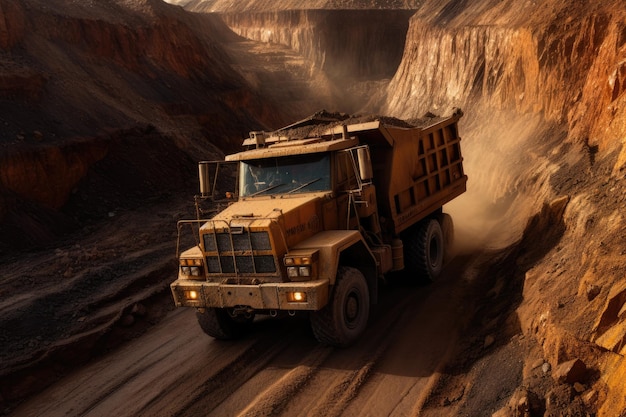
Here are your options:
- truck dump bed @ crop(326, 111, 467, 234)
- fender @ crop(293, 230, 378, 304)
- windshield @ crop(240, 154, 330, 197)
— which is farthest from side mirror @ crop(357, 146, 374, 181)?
truck dump bed @ crop(326, 111, 467, 234)

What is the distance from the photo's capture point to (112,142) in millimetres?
18016

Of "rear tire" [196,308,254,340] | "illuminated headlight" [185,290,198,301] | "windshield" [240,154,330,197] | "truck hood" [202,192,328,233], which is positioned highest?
"windshield" [240,154,330,197]

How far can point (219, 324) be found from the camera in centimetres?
880

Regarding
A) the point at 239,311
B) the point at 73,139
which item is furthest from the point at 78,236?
the point at 239,311

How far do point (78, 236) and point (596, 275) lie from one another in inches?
487

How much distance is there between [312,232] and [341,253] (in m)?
0.60

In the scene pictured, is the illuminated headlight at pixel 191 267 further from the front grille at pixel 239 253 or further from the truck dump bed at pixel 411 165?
the truck dump bed at pixel 411 165

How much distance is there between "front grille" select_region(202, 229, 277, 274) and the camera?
7902mm

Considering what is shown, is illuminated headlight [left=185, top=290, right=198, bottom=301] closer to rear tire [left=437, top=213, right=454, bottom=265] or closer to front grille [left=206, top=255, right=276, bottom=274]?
front grille [left=206, top=255, right=276, bottom=274]

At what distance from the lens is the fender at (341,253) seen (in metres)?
7.83

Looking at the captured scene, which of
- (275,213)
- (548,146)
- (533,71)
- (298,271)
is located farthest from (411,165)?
(533,71)

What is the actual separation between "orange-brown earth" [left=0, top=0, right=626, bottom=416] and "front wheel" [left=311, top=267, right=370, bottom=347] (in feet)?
0.72

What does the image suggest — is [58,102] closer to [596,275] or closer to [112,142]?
[112,142]

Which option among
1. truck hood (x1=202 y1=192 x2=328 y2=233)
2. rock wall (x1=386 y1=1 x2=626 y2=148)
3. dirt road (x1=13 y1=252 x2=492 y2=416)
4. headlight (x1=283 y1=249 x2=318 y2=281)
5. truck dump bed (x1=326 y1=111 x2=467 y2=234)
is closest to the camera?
dirt road (x1=13 y1=252 x2=492 y2=416)
